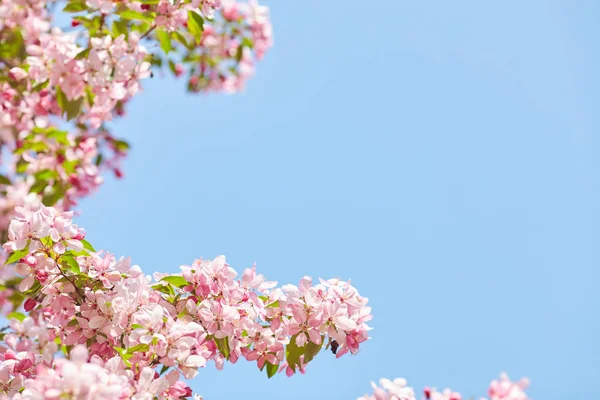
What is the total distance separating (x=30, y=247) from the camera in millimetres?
2865

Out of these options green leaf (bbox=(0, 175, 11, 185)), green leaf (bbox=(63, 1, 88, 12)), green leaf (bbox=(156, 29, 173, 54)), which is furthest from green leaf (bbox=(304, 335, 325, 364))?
green leaf (bbox=(0, 175, 11, 185))

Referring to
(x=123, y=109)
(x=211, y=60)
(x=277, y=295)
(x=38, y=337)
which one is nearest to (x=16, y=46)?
(x=123, y=109)

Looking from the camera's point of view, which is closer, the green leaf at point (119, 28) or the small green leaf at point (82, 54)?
the small green leaf at point (82, 54)

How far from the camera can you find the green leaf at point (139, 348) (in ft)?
8.57

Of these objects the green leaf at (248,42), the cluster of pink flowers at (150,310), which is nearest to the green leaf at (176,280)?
the cluster of pink flowers at (150,310)

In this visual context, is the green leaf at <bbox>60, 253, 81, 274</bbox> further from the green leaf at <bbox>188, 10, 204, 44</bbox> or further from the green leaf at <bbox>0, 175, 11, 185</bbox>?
the green leaf at <bbox>0, 175, 11, 185</bbox>

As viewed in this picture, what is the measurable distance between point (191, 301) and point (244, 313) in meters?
0.27

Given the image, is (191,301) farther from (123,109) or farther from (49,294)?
(123,109)

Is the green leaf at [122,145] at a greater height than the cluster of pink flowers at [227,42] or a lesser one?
lesser

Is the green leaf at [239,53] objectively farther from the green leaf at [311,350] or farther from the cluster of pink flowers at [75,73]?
the green leaf at [311,350]

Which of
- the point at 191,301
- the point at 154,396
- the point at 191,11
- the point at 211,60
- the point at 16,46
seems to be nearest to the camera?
the point at 154,396

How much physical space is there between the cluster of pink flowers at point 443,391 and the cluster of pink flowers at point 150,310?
426 mm

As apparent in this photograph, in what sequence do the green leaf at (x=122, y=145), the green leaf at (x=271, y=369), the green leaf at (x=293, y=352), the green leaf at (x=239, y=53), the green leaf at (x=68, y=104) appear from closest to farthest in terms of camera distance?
the green leaf at (x=293, y=352) → the green leaf at (x=271, y=369) → the green leaf at (x=68, y=104) → the green leaf at (x=122, y=145) → the green leaf at (x=239, y=53)

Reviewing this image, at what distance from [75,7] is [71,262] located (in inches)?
78.8
